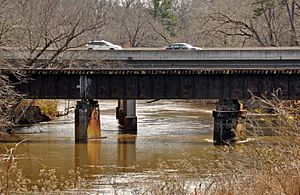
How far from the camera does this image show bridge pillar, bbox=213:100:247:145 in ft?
109

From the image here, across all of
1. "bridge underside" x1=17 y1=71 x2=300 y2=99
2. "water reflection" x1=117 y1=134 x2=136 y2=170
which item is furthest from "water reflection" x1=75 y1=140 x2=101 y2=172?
"bridge underside" x1=17 y1=71 x2=300 y2=99

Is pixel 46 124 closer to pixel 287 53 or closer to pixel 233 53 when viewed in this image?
pixel 233 53

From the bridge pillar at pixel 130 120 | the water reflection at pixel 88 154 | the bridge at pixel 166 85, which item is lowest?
the water reflection at pixel 88 154

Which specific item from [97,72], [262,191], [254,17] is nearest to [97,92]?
[97,72]

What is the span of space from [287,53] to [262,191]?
3768 cm

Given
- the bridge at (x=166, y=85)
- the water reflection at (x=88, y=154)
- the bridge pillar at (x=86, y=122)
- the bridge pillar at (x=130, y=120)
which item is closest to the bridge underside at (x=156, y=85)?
the bridge at (x=166, y=85)

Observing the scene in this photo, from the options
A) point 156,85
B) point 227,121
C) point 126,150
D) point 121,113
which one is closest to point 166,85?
point 156,85

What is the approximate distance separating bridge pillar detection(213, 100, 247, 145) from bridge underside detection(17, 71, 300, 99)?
67cm

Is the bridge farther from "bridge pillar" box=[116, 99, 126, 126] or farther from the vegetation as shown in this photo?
"bridge pillar" box=[116, 99, 126, 126]

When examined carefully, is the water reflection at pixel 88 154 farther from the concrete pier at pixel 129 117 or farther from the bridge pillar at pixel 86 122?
the concrete pier at pixel 129 117

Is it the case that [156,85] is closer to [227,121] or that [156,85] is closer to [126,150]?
[227,121]

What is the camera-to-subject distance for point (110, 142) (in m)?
33.3

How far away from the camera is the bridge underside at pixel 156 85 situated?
33656mm

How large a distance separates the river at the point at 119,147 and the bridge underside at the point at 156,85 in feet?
7.70
